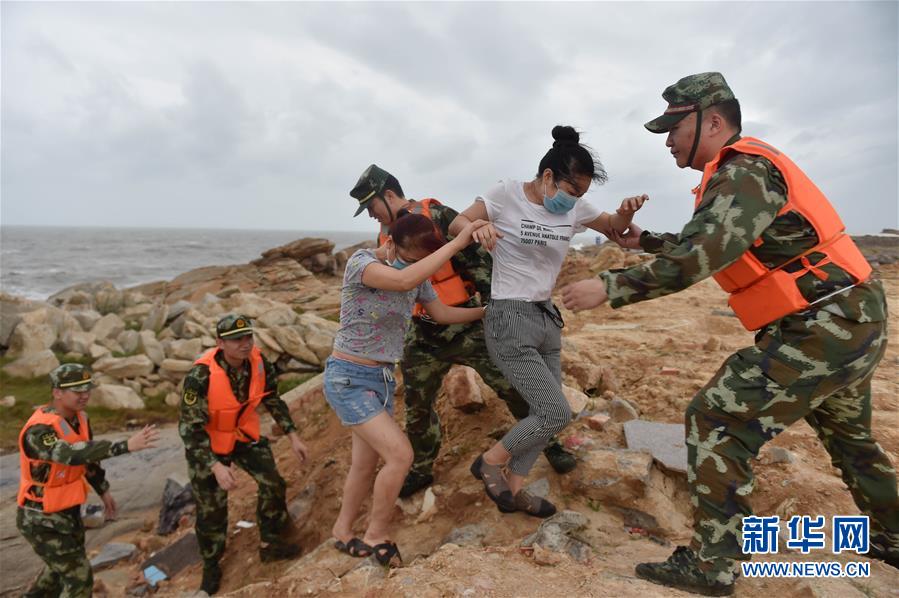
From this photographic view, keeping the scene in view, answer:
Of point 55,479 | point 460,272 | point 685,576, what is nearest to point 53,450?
point 55,479

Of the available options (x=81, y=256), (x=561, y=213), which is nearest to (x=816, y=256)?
(x=561, y=213)

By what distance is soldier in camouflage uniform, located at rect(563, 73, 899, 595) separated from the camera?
247 centimetres

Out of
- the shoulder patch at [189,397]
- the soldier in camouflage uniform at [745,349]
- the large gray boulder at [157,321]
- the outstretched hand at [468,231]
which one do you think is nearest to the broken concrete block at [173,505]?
the shoulder patch at [189,397]

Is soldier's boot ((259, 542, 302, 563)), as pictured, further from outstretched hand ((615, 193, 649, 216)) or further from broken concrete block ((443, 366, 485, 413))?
outstretched hand ((615, 193, 649, 216))

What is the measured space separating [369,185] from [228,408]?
236cm

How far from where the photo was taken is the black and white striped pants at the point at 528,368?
10.8 feet

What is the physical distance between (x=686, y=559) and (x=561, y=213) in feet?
6.67

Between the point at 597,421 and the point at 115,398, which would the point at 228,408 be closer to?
the point at 597,421

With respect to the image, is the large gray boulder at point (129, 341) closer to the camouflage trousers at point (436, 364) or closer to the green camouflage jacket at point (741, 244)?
the camouflage trousers at point (436, 364)

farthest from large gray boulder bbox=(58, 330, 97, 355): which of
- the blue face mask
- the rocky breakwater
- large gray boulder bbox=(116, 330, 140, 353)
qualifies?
the blue face mask

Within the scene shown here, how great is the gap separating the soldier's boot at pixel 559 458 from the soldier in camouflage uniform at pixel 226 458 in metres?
2.23

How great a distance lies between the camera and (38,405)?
11.0 m

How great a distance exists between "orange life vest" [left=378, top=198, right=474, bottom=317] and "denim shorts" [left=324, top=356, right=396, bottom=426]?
71 cm

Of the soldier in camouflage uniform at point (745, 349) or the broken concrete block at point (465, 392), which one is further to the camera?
the broken concrete block at point (465, 392)
